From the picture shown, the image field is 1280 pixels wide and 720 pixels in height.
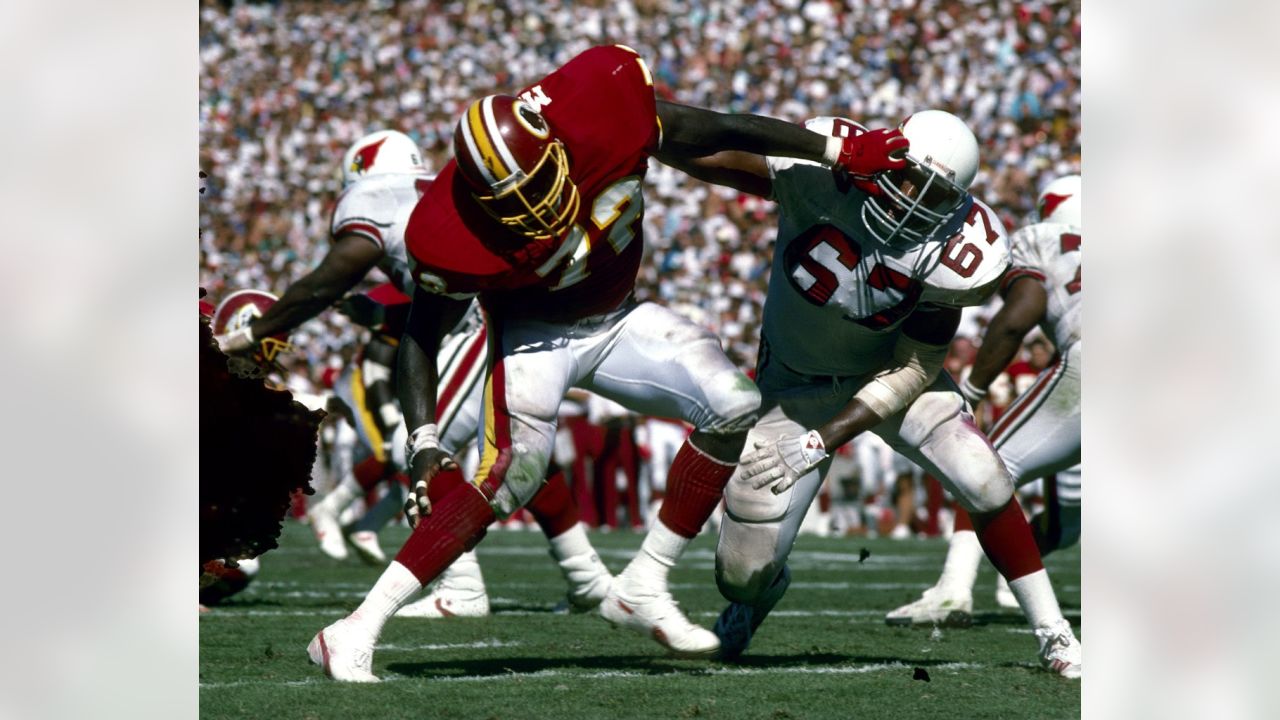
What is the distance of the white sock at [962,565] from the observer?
5.86 meters

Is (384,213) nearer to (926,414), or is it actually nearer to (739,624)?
(739,624)

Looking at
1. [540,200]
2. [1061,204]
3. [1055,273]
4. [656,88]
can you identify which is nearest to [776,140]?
[540,200]

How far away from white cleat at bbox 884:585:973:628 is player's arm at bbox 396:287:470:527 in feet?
7.65

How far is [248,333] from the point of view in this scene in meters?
5.96

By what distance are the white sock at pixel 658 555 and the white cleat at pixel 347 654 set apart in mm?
736

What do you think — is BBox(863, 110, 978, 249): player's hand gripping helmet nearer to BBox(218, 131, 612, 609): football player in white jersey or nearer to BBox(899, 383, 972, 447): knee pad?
BBox(899, 383, 972, 447): knee pad

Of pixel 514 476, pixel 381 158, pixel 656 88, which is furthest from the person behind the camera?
pixel 656 88

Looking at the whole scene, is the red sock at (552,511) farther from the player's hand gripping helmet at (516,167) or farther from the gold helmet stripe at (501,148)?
the gold helmet stripe at (501,148)

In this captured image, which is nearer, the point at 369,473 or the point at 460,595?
the point at 460,595

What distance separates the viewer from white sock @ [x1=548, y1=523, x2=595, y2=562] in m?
5.82

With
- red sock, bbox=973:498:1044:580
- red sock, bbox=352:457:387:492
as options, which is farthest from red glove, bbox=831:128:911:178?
red sock, bbox=352:457:387:492

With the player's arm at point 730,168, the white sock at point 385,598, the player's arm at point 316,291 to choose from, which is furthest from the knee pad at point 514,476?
the player's arm at point 316,291

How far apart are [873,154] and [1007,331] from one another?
2.02 m
